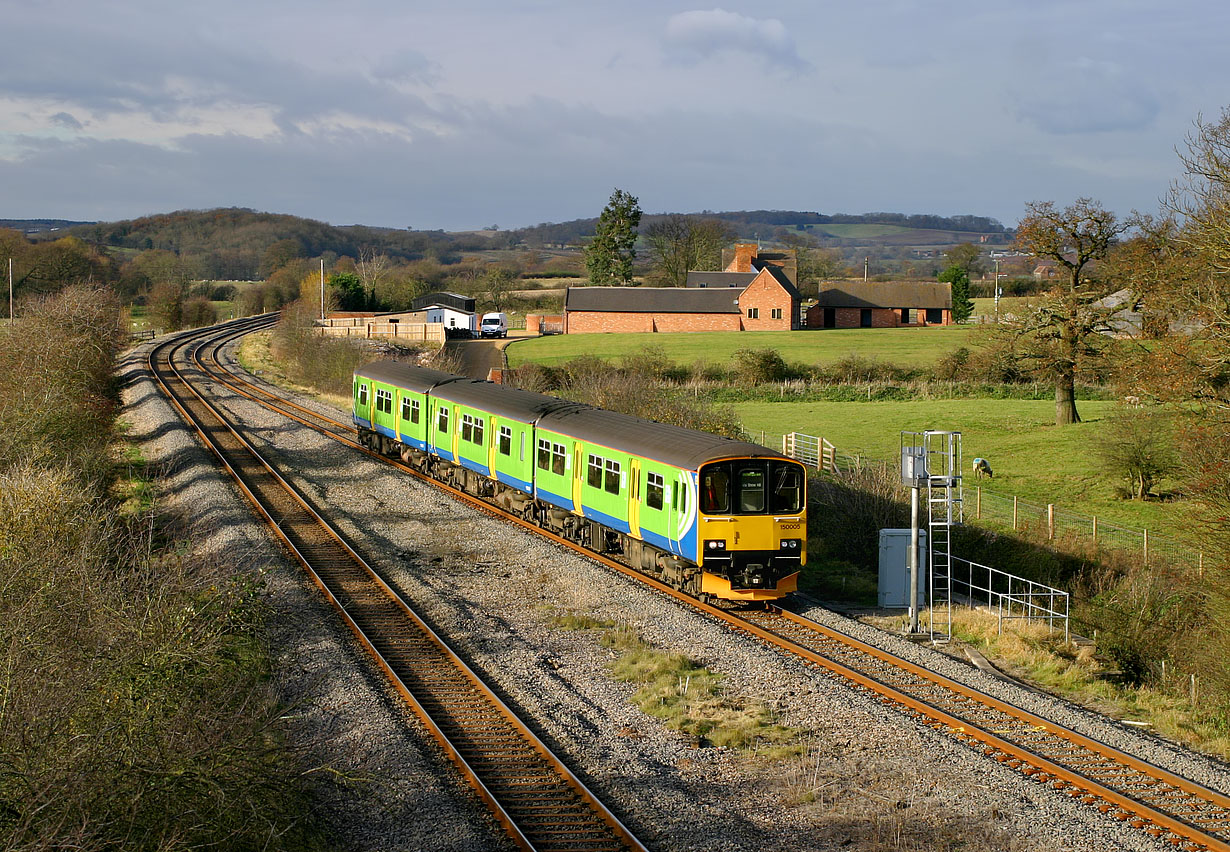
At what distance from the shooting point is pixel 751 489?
1811 centimetres

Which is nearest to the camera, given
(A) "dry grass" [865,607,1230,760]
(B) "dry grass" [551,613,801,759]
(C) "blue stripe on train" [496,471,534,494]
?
(B) "dry grass" [551,613,801,759]

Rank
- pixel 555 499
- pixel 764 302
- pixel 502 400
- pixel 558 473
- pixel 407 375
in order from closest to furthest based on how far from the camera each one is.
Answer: pixel 558 473 < pixel 555 499 < pixel 502 400 < pixel 407 375 < pixel 764 302

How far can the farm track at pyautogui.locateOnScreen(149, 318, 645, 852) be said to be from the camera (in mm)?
10453

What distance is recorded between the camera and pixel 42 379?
1179 inches

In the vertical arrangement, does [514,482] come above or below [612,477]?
below

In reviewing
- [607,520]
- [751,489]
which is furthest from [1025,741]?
[607,520]

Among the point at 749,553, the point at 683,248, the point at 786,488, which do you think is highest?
the point at 683,248

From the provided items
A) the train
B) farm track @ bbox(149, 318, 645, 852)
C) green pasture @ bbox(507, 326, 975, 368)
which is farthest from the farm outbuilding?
farm track @ bbox(149, 318, 645, 852)

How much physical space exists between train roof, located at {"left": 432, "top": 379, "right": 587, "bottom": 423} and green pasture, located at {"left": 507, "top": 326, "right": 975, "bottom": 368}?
3487 centimetres

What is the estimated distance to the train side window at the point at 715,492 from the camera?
17750 millimetres

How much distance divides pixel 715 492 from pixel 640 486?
1.97 m

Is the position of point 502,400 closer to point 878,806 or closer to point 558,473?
point 558,473

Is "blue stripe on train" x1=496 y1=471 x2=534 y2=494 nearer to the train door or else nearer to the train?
the train

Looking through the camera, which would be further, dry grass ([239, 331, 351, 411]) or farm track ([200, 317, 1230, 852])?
dry grass ([239, 331, 351, 411])
